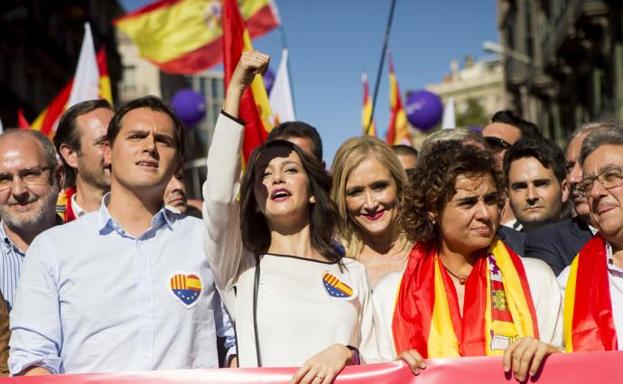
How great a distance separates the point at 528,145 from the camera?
5.70m

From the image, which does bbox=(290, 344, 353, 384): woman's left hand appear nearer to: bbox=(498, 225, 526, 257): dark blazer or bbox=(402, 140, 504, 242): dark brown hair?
bbox=(402, 140, 504, 242): dark brown hair

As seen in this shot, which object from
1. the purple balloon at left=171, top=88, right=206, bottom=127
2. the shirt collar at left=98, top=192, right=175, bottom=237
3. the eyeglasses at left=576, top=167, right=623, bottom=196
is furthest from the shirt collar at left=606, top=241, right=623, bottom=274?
the purple balloon at left=171, top=88, right=206, bottom=127

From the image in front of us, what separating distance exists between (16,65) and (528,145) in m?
29.0

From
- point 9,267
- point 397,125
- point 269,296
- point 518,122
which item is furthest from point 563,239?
point 397,125

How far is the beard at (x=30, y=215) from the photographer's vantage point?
4641mm

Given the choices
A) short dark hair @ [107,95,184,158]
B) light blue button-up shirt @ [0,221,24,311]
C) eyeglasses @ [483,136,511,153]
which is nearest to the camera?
short dark hair @ [107,95,184,158]

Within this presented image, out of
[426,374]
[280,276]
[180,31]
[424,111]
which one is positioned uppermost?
[180,31]

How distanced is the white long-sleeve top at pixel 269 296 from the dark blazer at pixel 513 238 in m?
1.20

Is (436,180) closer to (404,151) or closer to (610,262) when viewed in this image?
(610,262)

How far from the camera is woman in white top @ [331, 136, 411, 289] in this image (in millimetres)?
4785

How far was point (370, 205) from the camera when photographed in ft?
15.7

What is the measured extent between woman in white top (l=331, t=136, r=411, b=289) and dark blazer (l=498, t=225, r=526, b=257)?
0.53 metres

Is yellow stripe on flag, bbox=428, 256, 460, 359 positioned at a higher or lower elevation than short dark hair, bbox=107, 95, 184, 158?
lower

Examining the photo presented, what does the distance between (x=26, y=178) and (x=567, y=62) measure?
27543 millimetres
